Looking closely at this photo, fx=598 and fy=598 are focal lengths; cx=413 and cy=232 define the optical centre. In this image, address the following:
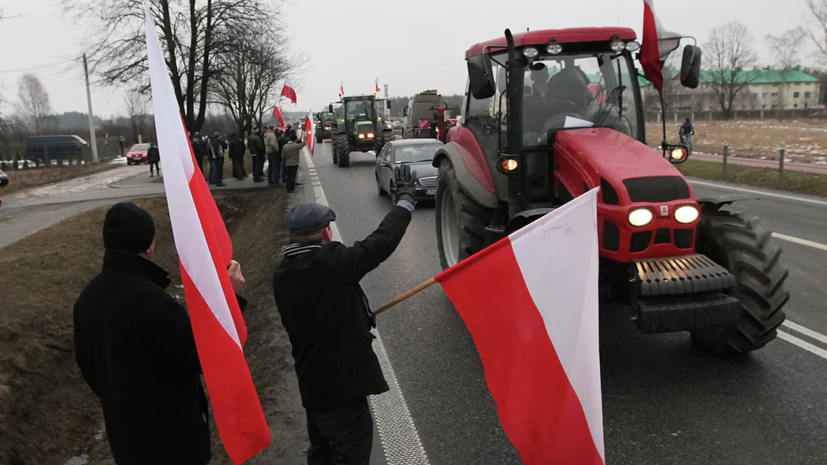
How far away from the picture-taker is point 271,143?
18.4 metres

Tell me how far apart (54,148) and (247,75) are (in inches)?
702

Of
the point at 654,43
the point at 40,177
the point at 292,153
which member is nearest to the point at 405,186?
the point at 654,43

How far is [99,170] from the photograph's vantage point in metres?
31.3

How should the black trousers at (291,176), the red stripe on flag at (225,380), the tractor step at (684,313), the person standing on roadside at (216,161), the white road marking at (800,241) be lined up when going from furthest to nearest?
the person standing on roadside at (216,161) → the black trousers at (291,176) → the white road marking at (800,241) → the tractor step at (684,313) → the red stripe on flag at (225,380)

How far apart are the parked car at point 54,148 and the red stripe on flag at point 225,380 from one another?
41.2 metres

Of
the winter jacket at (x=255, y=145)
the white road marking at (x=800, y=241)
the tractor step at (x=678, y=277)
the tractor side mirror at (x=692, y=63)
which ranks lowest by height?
the white road marking at (x=800, y=241)

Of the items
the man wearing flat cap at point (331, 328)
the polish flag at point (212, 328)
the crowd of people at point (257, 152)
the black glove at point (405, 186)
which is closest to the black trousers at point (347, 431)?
the man wearing flat cap at point (331, 328)

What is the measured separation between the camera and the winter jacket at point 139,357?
8.14 ft

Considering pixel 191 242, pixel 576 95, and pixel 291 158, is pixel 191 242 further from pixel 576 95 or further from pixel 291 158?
pixel 291 158

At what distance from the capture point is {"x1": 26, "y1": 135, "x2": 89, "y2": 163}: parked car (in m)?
39.4

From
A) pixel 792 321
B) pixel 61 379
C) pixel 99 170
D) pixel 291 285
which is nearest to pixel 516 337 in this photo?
pixel 291 285

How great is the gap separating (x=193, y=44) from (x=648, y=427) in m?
18.2

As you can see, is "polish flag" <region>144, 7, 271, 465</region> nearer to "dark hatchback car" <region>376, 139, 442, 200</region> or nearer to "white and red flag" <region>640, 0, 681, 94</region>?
"white and red flag" <region>640, 0, 681, 94</region>

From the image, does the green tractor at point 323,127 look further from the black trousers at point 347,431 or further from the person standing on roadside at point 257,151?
the black trousers at point 347,431
